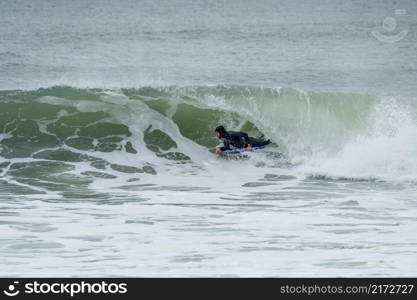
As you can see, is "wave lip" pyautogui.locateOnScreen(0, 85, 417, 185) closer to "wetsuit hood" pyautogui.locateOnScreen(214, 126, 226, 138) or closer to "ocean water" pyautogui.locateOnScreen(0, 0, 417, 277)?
"ocean water" pyautogui.locateOnScreen(0, 0, 417, 277)

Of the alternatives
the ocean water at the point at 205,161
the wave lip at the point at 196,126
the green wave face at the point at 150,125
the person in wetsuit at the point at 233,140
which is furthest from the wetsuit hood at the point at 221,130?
the green wave face at the point at 150,125

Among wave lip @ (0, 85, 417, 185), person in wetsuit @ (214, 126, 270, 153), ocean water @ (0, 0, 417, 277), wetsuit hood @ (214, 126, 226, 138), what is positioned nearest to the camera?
ocean water @ (0, 0, 417, 277)

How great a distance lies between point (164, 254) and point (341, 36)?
3619cm

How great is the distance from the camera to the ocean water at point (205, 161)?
12.1m

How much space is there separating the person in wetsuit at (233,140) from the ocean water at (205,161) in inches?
12.4

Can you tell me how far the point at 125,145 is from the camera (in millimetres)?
21109

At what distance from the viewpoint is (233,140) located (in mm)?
19625

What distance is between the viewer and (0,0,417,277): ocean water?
476 inches

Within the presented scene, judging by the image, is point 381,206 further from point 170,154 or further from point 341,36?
point 341,36

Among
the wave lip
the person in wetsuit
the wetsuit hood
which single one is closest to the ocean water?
the wave lip

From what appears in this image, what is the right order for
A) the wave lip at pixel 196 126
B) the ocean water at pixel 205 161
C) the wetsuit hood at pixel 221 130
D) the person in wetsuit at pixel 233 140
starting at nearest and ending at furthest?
the ocean water at pixel 205 161 < the wetsuit hood at pixel 221 130 < the person in wetsuit at pixel 233 140 < the wave lip at pixel 196 126

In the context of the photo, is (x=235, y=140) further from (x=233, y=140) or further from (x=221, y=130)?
(x=221, y=130)

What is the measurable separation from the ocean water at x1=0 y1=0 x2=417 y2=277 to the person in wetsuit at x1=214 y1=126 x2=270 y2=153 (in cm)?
31

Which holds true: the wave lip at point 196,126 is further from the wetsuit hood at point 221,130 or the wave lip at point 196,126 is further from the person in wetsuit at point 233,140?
the wetsuit hood at point 221,130
